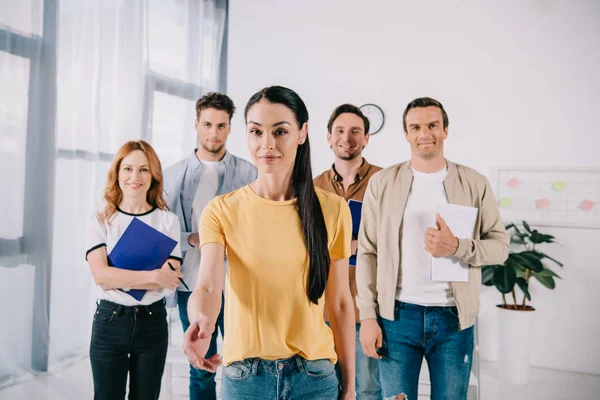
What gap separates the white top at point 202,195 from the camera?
2.24m

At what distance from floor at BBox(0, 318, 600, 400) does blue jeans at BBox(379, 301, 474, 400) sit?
767mm

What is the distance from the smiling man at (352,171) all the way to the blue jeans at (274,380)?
45.4 inches

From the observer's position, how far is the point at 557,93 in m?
3.33

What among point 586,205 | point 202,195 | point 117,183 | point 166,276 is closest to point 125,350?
point 166,276

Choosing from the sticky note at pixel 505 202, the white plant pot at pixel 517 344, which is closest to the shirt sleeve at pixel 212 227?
the white plant pot at pixel 517 344

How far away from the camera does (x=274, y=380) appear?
40.0 inches

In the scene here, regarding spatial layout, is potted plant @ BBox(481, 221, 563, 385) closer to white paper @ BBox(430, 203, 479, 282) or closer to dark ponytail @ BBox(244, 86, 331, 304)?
white paper @ BBox(430, 203, 479, 282)

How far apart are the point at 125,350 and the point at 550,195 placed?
298cm

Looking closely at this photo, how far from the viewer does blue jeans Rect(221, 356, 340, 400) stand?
101cm

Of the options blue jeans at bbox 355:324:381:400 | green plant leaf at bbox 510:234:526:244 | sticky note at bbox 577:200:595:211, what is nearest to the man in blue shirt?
blue jeans at bbox 355:324:381:400

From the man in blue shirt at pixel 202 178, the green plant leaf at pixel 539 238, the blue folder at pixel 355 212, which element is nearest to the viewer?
the blue folder at pixel 355 212

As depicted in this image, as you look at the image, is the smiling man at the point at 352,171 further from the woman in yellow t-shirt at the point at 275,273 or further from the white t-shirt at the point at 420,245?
the woman in yellow t-shirt at the point at 275,273

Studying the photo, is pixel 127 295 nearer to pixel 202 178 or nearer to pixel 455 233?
pixel 202 178

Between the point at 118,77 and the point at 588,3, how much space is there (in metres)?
3.22
